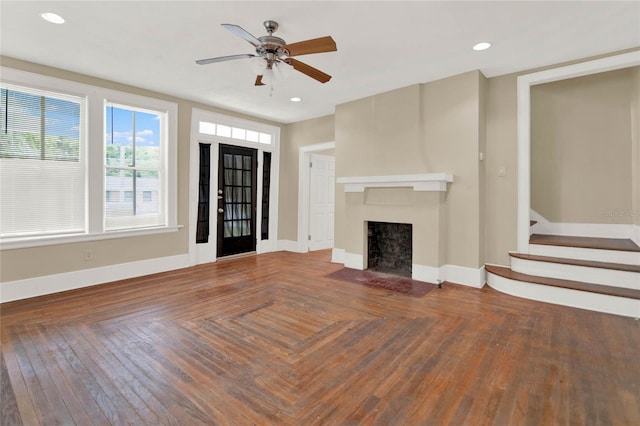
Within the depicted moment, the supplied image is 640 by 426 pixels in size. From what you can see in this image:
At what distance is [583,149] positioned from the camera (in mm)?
4320

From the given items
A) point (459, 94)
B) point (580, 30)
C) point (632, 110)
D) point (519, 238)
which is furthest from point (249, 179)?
point (632, 110)

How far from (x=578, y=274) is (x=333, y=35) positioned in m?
3.77

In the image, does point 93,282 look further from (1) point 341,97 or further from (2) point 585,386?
(2) point 585,386

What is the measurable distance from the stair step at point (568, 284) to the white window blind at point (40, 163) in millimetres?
5548

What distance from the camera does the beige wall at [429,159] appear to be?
399cm

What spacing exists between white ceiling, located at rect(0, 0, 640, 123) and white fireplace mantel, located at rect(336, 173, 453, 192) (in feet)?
4.41

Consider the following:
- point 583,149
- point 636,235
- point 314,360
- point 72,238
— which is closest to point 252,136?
point 72,238

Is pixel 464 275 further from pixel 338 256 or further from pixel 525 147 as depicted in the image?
pixel 338 256

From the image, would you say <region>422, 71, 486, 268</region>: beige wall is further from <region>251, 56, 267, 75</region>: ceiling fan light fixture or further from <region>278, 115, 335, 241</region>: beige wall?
<region>278, 115, 335, 241</region>: beige wall

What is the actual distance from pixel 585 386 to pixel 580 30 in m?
3.20

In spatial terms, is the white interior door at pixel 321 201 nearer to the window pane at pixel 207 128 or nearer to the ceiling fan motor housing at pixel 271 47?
the window pane at pixel 207 128

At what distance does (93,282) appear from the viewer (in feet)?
13.4

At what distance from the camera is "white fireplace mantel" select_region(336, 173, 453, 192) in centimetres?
405

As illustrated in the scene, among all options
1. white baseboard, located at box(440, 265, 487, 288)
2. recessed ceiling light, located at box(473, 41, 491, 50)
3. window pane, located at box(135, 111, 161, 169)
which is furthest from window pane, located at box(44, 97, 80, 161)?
white baseboard, located at box(440, 265, 487, 288)
